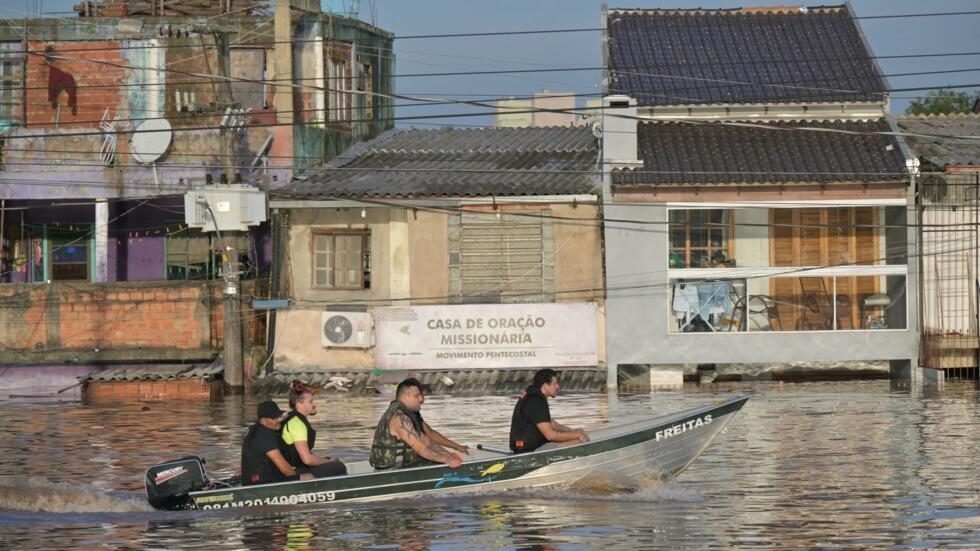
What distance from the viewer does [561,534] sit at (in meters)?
15.9

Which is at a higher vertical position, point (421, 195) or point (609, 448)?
point (421, 195)

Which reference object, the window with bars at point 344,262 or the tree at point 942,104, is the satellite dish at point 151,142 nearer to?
the window with bars at point 344,262

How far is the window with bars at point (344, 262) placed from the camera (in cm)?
3650

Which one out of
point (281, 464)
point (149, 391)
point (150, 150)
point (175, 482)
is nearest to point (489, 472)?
point (281, 464)

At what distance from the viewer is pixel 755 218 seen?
118ft

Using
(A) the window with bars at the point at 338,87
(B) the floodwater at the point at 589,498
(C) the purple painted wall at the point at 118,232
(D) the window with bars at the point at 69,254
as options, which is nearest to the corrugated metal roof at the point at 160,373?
(C) the purple painted wall at the point at 118,232

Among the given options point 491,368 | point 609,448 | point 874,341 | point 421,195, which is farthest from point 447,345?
point 609,448

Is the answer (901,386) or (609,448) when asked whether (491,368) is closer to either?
(901,386)

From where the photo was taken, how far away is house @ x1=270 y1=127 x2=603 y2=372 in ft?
115

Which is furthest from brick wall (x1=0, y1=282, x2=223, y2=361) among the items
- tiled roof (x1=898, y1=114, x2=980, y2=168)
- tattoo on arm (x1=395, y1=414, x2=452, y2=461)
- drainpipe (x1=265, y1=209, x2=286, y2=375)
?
tattoo on arm (x1=395, y1=414, x2=452, y2=461)

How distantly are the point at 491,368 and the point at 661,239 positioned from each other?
184 inches

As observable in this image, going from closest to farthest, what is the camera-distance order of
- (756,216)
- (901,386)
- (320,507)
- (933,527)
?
(933,527) → (320,507) → (901,386) → (756,216)

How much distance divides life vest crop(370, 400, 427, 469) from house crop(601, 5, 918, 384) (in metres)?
16.7

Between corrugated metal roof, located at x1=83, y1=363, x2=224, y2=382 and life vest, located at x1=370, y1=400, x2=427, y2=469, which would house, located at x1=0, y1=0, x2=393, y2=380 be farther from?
life vest, located at x1=370, y1=400, x2=427, y2=469
